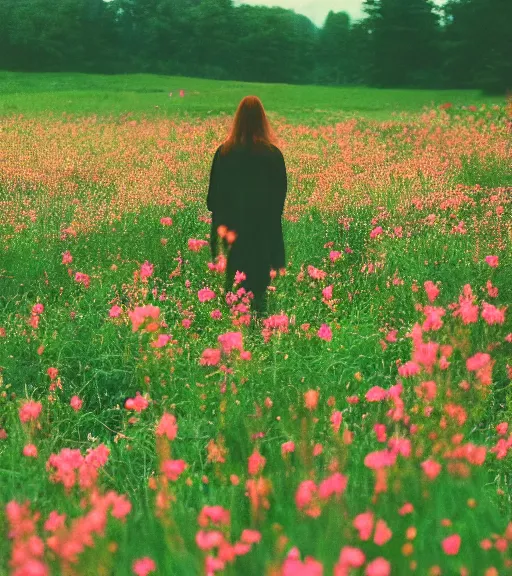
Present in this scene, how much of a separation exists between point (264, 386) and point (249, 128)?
2.41 metres

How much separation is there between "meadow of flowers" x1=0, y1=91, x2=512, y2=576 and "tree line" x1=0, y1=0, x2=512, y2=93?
3907 centimetres

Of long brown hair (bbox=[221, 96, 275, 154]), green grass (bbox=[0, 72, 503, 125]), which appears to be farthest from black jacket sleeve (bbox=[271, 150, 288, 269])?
green grass (bbox=[0, 72, 503, 125])

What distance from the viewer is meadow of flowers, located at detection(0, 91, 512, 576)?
174 centimetres

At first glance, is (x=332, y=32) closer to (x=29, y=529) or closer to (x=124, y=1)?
(x=124, y=1)

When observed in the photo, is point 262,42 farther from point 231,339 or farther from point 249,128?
point 231,339

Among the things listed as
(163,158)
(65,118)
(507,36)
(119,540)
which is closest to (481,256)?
A: (119,540)

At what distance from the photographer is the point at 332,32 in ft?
290

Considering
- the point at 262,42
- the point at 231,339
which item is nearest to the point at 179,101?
the point at 231,339

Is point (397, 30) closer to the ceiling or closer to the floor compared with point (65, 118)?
closer to the ceiling

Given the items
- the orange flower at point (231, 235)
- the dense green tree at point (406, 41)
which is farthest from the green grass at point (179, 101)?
the dense green tree at point (406, 41)

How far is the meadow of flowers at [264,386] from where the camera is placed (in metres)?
1.74

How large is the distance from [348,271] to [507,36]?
1854 inches

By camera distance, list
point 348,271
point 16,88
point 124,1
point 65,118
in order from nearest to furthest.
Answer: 1. point 348,271
2. point 65,118
3. point 16,88
4. point 124,1

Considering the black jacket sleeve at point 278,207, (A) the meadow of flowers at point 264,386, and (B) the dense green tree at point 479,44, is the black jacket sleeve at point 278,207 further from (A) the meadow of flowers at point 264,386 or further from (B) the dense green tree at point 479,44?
(B) the dense green tree at point 479,44
